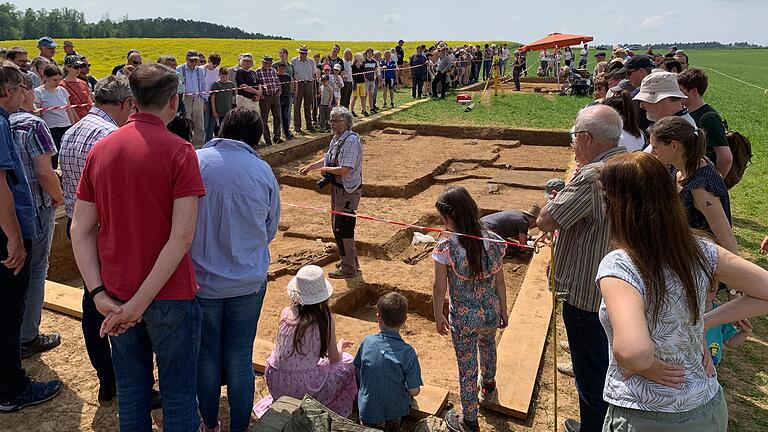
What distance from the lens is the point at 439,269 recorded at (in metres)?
3.27

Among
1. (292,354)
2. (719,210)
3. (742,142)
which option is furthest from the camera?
(742,142)

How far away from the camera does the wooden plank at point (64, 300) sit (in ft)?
15.2

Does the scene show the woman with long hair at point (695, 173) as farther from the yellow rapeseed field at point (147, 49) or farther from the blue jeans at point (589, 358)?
the yellow rapeseed field at point (147, 49)

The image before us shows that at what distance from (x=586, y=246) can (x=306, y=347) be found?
169 cm

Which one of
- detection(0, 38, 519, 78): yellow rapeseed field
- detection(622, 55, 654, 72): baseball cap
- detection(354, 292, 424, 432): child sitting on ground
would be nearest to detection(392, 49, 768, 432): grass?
detection(354, 292, 424, 432): child sitting on ground

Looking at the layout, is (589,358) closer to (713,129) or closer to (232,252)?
(232,252)

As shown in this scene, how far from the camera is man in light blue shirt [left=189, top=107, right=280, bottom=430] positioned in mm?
2775

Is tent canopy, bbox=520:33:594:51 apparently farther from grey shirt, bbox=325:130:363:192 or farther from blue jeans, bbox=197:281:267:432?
blue jeans, bbox=197:281:267:432

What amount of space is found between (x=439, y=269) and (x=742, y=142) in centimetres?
377

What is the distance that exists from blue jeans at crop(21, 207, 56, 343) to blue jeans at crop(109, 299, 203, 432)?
1.40m

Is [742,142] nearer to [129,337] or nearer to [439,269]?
[439,269]

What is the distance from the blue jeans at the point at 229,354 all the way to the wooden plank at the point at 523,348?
1.54 m

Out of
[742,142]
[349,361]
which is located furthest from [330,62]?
[349,361]

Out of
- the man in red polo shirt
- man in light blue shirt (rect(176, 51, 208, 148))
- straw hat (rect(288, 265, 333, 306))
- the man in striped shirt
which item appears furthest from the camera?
man in light blue shirt (rect(176, 51, 208, 148))
